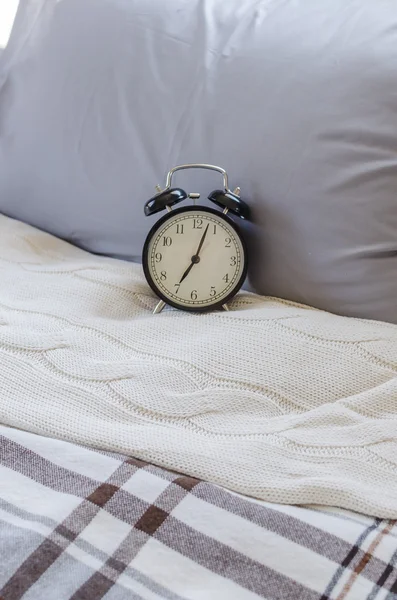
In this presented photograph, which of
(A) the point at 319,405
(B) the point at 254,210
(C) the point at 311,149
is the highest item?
(C) the point at 311,149

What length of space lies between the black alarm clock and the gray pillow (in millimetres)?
41

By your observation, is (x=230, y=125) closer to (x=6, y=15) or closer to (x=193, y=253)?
Answer: (x=193, y=253)

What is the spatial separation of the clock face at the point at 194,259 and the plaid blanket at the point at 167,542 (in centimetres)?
32

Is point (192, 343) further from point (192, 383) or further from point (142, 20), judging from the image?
point (142, 20)

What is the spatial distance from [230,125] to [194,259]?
0.20 m

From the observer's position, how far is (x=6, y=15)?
1379 millimetres

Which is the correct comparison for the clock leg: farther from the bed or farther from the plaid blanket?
the plaid blanket

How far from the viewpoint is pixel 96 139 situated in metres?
1.15

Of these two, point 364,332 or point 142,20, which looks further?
point 142,20

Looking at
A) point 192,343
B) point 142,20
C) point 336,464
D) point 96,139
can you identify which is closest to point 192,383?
point 192,343

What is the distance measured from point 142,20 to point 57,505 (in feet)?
2.52

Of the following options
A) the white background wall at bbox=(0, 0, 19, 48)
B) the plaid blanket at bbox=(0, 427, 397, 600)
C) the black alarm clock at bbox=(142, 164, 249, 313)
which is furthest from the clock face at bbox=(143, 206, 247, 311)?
the white background wall at bbox=(0, 0, 19, 48)

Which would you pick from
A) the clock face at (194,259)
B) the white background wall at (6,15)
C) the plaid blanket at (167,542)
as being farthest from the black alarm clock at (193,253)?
the white background wall at (6,15)

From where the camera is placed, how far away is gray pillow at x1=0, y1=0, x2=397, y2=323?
3.13 feet
